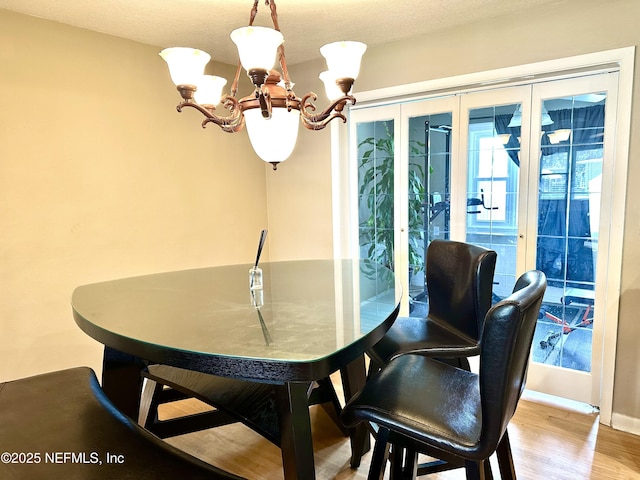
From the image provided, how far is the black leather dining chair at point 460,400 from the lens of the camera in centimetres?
105

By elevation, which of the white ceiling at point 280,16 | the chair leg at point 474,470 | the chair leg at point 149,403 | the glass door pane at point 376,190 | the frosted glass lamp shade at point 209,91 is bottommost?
the chair leg at point 149,403

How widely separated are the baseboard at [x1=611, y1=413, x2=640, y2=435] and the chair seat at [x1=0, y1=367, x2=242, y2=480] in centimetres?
238

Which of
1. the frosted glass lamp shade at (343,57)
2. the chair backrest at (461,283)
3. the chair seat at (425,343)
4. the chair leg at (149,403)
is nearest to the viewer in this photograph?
the frosted glass lamp shade at (343,57)

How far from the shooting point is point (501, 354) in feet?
3.43

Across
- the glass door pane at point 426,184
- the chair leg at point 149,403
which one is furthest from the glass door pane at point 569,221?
the chair leg at point 149,403

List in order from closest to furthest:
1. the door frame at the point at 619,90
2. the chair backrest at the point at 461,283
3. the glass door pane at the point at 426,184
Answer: the chair backrest at the point at 461,283 < the door frame at the point at 619,90 < the glass door pane at the point at 426,184

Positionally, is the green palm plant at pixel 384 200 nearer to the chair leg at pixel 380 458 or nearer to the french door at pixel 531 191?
the french door at pixel 531 191

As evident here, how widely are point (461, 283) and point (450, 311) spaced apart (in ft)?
0.52

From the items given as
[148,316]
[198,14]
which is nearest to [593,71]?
[198,14]

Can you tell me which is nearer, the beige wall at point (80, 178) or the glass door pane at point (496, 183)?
the beige wall at point (80, 178)

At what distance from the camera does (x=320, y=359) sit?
3.45 feet

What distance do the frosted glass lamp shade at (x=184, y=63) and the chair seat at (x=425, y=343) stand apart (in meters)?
1.31

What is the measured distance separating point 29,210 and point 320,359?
226 cm

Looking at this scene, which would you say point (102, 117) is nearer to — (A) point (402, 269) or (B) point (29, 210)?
(B) point (29, 210)
